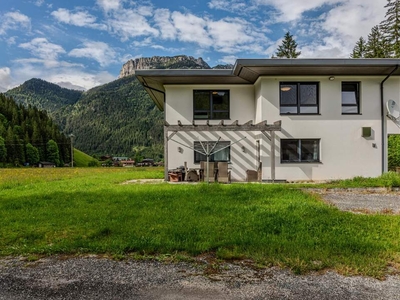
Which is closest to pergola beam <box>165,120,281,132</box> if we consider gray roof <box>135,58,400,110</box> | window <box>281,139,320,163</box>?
window <box>281,139,320,163</box>

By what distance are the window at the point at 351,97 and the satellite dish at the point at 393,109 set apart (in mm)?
1152

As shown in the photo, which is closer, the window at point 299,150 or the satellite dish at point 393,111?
the satellite dish at point 393,111

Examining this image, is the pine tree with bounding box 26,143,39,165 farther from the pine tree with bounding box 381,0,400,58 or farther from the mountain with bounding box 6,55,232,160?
the pine tree with bounding box 381,0,400,58

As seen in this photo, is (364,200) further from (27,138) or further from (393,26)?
(27,138)

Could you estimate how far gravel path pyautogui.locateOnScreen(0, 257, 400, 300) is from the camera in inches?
101

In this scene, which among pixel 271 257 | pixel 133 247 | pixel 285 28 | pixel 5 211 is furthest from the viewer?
pixel 285 28

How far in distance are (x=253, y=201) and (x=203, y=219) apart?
85.2 inches

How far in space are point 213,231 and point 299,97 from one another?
9.47 m

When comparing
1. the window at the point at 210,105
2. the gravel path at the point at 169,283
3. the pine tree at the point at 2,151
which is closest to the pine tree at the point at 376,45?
the window at the point at 210,105

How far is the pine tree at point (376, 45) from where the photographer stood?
2704 centimetres

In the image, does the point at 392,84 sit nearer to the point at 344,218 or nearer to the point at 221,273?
the point at 344,218

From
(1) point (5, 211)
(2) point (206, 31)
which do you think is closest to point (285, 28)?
(2) point (206, 31)

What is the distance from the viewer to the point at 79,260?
3.44 meters

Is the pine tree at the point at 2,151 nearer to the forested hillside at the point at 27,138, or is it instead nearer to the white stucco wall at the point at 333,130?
the forested hillside at the point at 27,138
